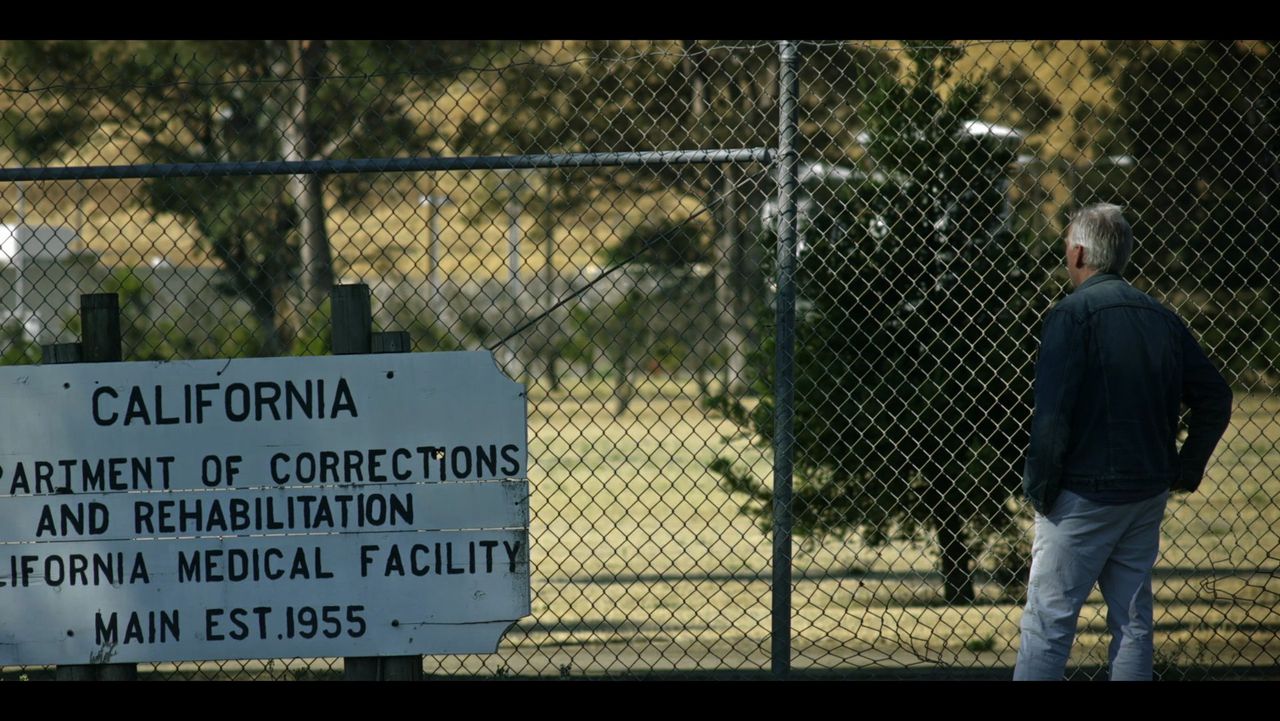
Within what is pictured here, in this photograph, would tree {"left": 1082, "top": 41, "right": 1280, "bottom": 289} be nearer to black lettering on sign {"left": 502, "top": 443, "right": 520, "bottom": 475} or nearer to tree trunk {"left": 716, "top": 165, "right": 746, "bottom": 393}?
tree trunk {"left": 716, "top": 165, "right": 746, "bottom": 393}

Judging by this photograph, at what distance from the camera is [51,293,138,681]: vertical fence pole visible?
3475 millimetres

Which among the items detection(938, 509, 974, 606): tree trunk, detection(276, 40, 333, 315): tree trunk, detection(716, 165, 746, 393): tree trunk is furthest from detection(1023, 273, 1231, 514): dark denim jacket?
detection(276, 40, 333, 315): tree trunk

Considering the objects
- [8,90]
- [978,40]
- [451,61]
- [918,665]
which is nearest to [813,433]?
[918,665]

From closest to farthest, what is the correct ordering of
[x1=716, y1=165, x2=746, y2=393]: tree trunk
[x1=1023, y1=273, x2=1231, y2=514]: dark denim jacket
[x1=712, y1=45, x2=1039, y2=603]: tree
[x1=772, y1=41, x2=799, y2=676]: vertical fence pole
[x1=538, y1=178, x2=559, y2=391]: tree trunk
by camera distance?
[x1=1023, y1=273, x2=1231, y2=514]: dark denim jacket < [x1=772, y1=41, x2=799, y2=676]: vertical fence pole < [x1=716, y1=165, x2=746, y2=393]: tree trunk < [x1=712, y1=45, x2=1039, y2=603]: tree < [x1=538, y1=178, x2=559, y2=391]: tree trunk

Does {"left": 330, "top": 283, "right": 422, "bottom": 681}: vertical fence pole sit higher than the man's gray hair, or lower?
lower

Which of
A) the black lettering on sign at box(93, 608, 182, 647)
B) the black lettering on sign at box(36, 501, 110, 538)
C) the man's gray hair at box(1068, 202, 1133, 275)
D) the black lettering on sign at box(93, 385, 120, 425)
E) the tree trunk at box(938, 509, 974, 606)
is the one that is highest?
the man's gray hair at box(1068, 202, 1133, 275)

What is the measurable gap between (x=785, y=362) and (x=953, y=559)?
6.21ft

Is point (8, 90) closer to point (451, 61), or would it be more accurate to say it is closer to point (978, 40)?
point (978, 40)

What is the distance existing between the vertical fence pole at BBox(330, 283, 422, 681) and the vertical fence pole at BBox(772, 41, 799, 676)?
124 centimetres

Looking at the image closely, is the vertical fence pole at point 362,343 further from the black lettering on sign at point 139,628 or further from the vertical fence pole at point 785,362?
the vertical fence pole at point 785,362

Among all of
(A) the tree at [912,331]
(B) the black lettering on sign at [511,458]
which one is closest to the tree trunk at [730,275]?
(A) the tree at [912,331]

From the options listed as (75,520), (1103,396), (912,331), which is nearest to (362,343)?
(75,520)

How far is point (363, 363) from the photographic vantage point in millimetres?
3447

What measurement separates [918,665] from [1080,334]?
1.87 m
